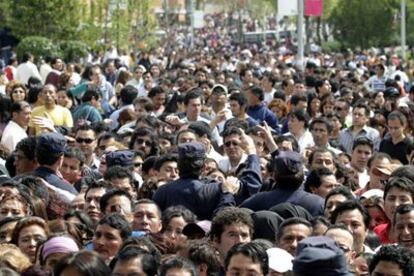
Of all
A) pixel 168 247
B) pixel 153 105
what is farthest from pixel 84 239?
pixel 153 105

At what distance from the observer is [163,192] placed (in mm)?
11969

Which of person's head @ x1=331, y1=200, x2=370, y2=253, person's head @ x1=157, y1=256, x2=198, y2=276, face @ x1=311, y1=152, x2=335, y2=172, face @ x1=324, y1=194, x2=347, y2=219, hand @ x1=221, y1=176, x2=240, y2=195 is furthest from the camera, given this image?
face @ x1=311, y1=152, x2=335, y2=172

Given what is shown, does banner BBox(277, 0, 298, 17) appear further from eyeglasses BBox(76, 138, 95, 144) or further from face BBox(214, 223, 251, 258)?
face BBox(214, 223, 251, 258)

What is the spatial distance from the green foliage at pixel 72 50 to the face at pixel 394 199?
26.4 m

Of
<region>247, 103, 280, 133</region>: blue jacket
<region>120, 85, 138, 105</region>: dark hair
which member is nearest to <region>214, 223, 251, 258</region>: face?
<region>247, 103, 280, 133</region>: blue jacket

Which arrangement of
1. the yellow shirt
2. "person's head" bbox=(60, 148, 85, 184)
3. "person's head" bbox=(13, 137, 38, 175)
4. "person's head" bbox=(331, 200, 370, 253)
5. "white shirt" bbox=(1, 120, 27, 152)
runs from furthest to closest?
the yellow shirt, "white shirt" bbox=(1, 120, 27, 152), "person's head" bbox=(60, 148, 85, 184), "person's head" bbox=(13, 137, 38, 175), "person's head" bbox=(331, 200, 370, 253)

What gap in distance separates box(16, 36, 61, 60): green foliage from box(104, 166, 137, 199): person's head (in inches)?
902

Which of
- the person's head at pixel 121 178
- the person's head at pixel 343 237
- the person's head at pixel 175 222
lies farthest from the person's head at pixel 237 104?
the person's head at pixel 343 237

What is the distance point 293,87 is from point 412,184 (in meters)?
13.1

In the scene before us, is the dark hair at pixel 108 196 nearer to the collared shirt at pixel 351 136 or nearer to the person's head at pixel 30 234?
the person's head at pixel 30 234

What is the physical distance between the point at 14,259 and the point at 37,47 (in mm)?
26706

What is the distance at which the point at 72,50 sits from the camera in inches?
1480

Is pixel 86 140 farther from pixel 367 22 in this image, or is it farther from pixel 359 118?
pixel 367 22

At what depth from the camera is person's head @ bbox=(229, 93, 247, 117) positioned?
18.6m
